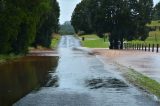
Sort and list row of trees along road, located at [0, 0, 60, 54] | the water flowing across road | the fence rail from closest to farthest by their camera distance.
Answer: the water flowing across road → row of trees along road, located at [0, 0, 60, 54] → the fence rail

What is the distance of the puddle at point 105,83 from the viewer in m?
17.1

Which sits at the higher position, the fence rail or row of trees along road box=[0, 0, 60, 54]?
row of trees along road box=[0, 0, 60, 54]

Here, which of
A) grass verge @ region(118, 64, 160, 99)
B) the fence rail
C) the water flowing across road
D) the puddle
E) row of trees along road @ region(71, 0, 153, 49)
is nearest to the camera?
the water flowing across road

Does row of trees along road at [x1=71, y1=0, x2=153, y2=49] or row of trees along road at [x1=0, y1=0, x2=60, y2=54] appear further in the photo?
row of trees along road at [x1=71, y1=0, x2=153, y2=49]

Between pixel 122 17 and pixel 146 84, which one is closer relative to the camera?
pixel 146 84

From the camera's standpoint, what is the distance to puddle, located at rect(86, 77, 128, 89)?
56.2ft

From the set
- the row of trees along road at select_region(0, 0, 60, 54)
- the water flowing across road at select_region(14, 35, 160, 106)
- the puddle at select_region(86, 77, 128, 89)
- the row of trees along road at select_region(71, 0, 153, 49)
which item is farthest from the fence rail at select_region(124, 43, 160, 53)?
the water flowing across road at select_region(14, 35, 160, 106)

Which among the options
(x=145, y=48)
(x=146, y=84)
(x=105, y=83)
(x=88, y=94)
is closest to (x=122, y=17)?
(x=145, y=48)

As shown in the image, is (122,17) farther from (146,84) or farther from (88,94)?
(88,94)

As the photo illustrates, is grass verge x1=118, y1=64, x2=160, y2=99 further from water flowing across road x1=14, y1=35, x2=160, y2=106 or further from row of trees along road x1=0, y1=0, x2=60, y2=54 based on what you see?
row of trees along road x1=0, y1=0, x2=60, y2=54

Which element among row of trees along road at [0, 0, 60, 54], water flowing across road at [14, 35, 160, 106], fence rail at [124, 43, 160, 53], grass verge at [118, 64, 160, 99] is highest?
row of trees along road at [0, 0, 60, 54]

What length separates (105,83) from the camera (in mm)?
18203

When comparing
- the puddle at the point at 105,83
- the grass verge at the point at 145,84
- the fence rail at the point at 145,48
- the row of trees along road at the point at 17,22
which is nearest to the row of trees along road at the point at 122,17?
the fence rail at the point at 145,48

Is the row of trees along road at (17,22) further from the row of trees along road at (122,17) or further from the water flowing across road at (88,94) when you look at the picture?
the row of trees along road at (122,17)
